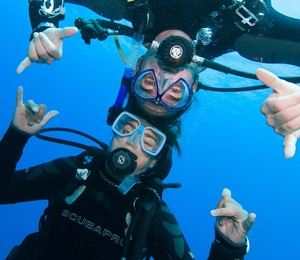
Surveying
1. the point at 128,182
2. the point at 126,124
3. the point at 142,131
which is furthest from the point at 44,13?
the point at 128,182

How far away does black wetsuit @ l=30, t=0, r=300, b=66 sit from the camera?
3006 mm

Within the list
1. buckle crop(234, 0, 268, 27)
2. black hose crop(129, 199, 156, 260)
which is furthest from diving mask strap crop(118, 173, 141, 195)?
buckle crop(234, 0, 268, 27)

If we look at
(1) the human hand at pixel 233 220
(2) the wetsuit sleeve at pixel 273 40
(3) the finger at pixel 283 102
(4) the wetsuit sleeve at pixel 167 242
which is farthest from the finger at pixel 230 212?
(2) the wetsuit sleeve at pixel 273 40

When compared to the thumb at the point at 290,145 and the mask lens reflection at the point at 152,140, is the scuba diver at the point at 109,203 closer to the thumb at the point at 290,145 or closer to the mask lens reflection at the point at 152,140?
the mask lens reflection at the point at 152,140

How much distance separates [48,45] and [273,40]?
3676 millimetres

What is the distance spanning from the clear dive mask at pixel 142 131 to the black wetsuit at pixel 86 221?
52cm

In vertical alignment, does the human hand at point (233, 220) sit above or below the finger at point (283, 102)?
below

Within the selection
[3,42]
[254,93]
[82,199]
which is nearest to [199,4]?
[82,199]

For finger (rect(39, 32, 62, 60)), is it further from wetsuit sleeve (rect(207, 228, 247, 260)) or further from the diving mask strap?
wetsuit sleeve (rect(207, 228, 247, 260))

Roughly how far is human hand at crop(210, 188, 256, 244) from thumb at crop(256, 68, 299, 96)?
1.26 metres

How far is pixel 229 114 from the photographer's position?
76.7ft

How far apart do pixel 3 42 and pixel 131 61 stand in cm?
4788

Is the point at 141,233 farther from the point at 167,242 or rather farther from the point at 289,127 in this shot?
the point at 289,127

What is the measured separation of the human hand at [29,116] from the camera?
2453mm
